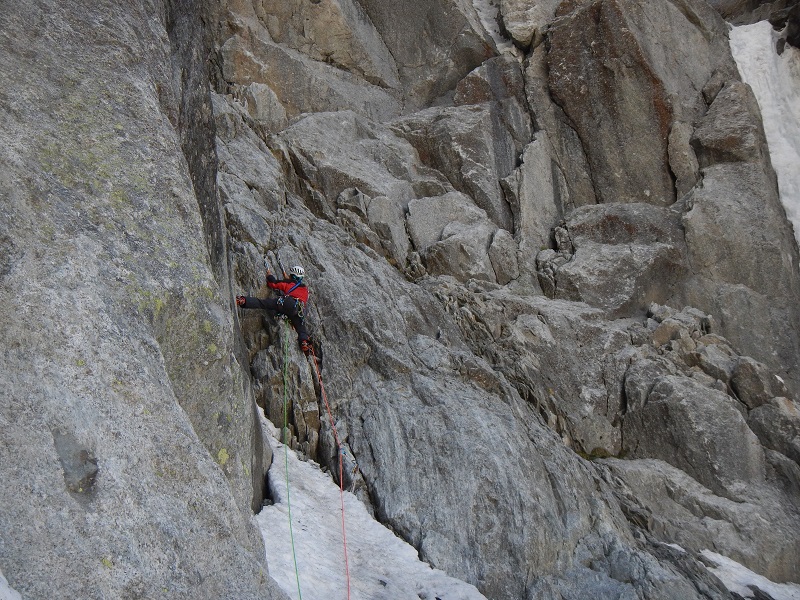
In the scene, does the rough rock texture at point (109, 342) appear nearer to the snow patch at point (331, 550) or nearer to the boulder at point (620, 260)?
the snow patch at point (331, 550)

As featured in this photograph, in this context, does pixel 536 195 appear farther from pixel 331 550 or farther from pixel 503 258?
pixel 331 550

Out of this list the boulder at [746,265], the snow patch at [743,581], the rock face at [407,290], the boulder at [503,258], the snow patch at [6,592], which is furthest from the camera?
the boulder at [503,258]

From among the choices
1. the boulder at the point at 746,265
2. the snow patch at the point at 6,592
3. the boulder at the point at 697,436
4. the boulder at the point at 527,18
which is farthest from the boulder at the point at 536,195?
the snow patch at the point at 6,592

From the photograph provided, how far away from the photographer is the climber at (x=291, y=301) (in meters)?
13.5

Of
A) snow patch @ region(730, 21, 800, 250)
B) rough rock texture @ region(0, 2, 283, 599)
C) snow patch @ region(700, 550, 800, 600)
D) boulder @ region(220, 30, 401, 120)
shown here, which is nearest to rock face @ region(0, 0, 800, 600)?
rough rock texture @ region(0, 2, 283, 599)

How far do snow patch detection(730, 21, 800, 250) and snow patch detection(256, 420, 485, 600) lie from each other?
20504mm

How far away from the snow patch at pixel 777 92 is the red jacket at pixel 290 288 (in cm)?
1927

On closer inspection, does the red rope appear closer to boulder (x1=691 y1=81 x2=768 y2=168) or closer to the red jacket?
the red jacket

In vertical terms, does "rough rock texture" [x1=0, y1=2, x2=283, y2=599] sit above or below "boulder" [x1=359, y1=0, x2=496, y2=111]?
below

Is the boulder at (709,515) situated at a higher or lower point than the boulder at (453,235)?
lower

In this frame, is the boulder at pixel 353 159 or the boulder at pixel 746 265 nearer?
the boulder at pixel 353 159

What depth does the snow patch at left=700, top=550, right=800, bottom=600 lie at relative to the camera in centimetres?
1318

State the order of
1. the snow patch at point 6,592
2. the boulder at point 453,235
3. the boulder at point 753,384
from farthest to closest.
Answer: the boulder at point 453,235 → the boulder at point 753,384 → the snow patch at point 6,592

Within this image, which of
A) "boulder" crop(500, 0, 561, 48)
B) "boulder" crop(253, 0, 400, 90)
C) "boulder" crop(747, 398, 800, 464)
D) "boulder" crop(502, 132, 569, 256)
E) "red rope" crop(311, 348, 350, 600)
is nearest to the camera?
"red rope" crop(311, 348, 350, 600)
